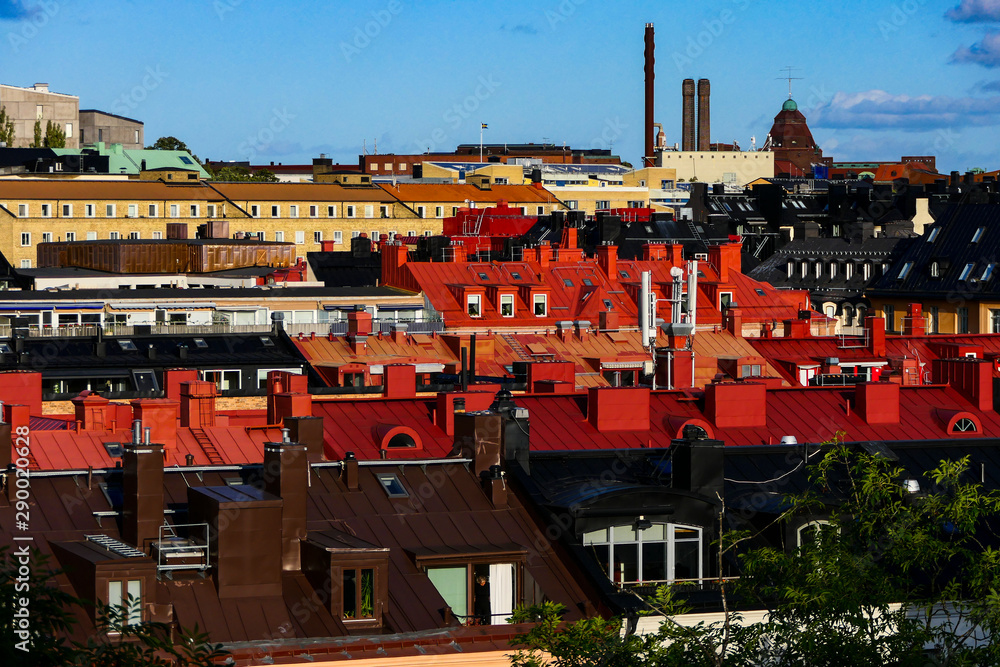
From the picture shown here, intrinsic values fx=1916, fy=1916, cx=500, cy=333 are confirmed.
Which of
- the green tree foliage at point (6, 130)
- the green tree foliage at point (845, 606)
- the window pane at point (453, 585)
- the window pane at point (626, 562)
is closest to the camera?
the green tree foliage at point (845, 606)

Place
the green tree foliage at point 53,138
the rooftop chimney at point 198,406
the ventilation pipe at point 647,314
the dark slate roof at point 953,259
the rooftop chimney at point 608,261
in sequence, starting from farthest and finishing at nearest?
the green tree foliage at point 53,138 → the dark slate roof at point 953,259 → the rooftop chimney at point 608,261 → the ventilation pipe at point 647,314 → the rooftop chimney at point 198,406

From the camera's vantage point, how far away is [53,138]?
157375 millimetres

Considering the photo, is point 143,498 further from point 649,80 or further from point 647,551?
point 649,80

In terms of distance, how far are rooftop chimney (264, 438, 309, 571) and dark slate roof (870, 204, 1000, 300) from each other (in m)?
56.0

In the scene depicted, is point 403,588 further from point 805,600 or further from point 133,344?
point 133,344

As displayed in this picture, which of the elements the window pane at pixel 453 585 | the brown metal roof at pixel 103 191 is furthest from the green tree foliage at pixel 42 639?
the brown metal roof at pixel 103 191

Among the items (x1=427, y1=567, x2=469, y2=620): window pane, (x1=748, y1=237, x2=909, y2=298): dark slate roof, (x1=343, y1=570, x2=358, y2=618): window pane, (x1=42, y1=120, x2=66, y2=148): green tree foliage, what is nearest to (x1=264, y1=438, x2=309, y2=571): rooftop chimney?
(x1=343, y1=570, x2=358, y2=618): window pane

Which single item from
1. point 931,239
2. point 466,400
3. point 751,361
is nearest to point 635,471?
point 466,400

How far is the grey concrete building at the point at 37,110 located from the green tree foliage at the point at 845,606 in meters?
147

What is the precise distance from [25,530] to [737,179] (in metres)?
176

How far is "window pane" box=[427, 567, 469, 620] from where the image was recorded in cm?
2495

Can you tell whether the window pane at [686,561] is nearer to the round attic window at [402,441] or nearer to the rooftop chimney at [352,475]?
the rooftop chimney at [352,475]

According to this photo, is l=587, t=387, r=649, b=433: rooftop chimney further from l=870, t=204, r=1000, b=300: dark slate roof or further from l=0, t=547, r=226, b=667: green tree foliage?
l=870, t=204, r=1000, b=300: dark slate roof

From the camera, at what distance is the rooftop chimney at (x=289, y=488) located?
24375 millimetres
